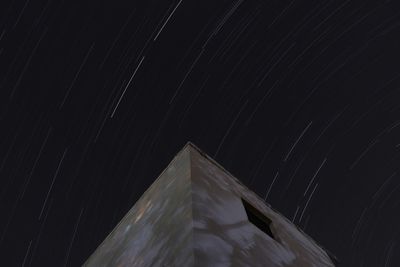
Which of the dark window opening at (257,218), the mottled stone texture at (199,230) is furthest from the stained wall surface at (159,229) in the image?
the dark window opening at (257,218)

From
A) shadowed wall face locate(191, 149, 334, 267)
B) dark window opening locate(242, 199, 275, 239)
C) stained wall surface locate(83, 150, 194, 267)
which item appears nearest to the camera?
shadowed wall face locate(191, 149, 334, 267)

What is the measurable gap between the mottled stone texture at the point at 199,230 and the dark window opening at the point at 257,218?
0.55 ft

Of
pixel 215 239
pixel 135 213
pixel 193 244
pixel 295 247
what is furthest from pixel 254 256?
pixel 135 213

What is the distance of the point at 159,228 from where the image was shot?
541 cm

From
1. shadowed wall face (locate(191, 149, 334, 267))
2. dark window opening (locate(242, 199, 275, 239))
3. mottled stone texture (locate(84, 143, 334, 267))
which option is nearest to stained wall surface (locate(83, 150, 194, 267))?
mottled stone texture (locate(84, 143, 334, 267))

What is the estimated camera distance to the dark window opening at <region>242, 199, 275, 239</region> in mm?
6859

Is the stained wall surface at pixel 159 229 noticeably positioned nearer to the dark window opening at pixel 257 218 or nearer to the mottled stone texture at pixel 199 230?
the mottled stone texture at pixel 199 230

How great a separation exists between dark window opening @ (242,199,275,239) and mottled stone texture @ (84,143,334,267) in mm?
167

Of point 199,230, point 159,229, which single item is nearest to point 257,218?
point 159,229

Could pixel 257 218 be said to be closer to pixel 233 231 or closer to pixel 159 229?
pixel 233 231

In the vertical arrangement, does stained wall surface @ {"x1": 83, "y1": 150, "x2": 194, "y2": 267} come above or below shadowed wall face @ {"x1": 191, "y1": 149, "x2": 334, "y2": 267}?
below

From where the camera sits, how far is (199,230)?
171 inches

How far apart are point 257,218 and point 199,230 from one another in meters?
3.07

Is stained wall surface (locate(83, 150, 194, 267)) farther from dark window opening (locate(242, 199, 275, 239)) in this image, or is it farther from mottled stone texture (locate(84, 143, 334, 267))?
dark window opening (locate(242, 199, 275, 239))
